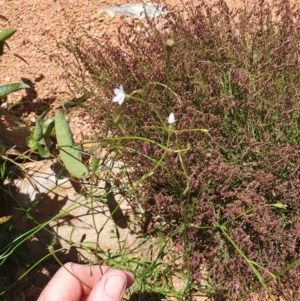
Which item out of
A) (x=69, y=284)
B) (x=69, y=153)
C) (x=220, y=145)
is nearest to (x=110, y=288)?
(x=69, y=284)

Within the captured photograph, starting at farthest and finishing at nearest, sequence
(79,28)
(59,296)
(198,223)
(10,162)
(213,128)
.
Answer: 1. (79,28)
2. (10,162)
3. (213,128)
4. (198,223)
5. (59,296)

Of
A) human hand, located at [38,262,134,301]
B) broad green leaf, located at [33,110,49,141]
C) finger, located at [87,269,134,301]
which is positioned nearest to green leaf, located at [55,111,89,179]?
broad green leaf, located at [33,110,49,141]

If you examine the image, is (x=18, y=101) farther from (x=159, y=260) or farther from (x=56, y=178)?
(x=159, y=260)

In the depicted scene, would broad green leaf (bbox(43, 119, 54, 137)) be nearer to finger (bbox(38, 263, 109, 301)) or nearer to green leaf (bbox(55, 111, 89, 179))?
green leaf (bbox(55, 111, 89, 179))

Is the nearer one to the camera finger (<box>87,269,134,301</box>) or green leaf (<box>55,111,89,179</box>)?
finger (<box>87,269,134,301</box>)

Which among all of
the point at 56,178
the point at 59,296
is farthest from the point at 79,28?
the point at 59,296

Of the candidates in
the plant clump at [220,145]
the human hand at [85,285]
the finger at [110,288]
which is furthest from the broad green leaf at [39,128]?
the finger at [110,288]
